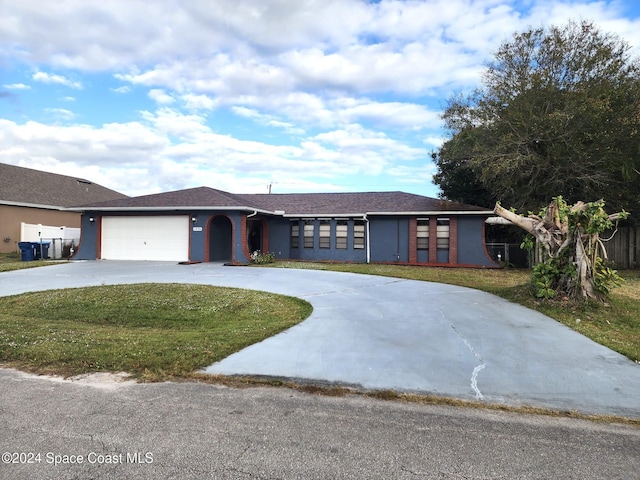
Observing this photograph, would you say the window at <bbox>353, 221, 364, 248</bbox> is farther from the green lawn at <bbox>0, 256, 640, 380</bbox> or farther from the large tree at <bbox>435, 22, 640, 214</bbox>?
the green lawn at <bbox>0, 256, 640, 380</bbox>

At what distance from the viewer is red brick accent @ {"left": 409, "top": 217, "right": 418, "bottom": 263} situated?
65.3ft

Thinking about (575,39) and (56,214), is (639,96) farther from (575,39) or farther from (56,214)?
(56,214)

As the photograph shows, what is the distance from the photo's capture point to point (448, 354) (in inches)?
219

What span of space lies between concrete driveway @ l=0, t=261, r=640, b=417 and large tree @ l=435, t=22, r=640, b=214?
8.74 meters

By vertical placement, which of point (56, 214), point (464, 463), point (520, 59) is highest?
point (520, 59)

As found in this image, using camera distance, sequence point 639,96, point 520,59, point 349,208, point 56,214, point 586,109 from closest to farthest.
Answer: point 586,109 → point 639,96 → point 520,59 → point 349,208 → point 56,214

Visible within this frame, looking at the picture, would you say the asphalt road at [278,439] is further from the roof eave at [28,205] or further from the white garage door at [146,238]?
the roof eave at [28,205]

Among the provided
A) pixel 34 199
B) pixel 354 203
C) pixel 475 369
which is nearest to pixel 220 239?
pixel 354 203

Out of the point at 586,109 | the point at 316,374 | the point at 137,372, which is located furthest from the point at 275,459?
the point at 586,109

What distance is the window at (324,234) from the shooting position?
69.8 feet

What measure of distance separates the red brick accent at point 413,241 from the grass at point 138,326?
11.3m

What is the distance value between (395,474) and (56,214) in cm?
2911

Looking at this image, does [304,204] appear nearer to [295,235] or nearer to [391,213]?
[295,235]

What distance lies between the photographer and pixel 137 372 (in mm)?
4625
